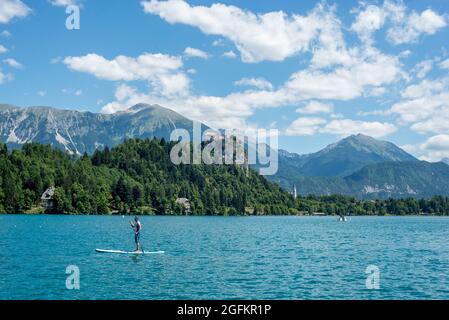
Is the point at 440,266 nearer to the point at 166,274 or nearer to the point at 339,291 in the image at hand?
the point at 339,291

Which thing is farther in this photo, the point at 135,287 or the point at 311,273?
the point at 311,273

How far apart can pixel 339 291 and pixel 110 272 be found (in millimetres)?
22842

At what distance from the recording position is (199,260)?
2445 inches
